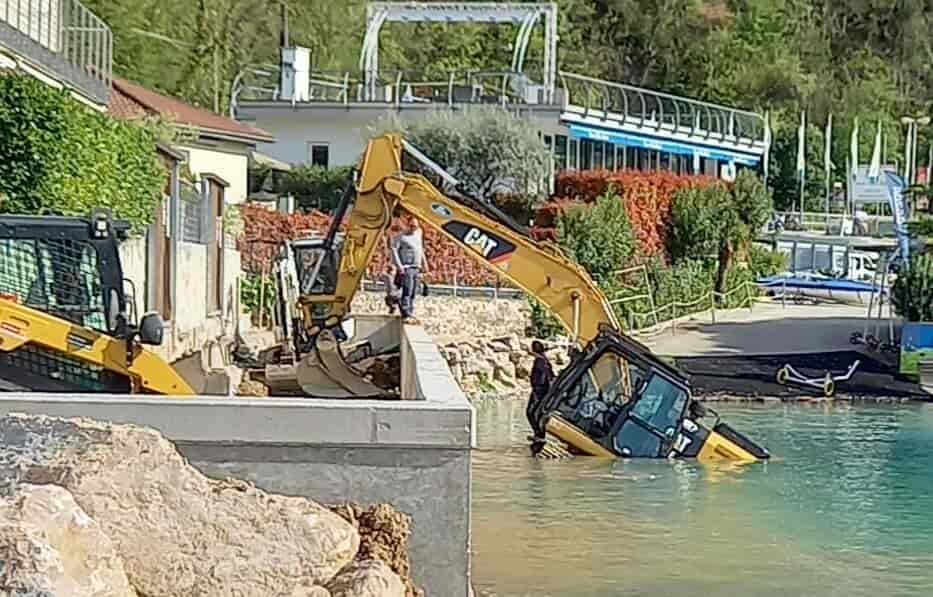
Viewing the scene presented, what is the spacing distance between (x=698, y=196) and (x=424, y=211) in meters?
26.8

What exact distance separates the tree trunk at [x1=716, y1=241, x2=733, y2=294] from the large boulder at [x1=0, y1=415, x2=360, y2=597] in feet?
138

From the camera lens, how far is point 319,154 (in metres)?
54.2

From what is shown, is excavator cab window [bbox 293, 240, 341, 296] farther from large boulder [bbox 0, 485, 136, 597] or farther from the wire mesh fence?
large boulder [bbox 0, 485, 136, 597]

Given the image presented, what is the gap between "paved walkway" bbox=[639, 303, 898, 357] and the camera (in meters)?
39.4

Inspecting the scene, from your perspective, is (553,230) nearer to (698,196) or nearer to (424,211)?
(698,196)

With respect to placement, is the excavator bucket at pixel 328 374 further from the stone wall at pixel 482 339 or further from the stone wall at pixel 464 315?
the stone wall at pixel 464 315

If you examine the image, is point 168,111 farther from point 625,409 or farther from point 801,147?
point 801,147

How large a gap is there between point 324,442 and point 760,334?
34.6m

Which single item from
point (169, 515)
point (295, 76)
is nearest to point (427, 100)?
point (295, 76)

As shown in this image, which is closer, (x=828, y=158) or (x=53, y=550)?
(x=53, y=550)

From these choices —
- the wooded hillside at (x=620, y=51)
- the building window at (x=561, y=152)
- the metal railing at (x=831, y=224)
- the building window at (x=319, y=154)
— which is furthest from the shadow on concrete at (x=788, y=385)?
the metal railing at (x=831, y=224)

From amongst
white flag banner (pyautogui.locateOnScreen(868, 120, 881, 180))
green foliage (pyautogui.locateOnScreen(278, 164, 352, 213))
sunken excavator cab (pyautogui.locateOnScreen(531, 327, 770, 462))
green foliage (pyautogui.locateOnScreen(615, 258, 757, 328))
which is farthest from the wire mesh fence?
white flag banner (pyautogui.locateOnScreen(868, 120, 881, 180))

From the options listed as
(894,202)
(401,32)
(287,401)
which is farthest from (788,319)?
(287,401)

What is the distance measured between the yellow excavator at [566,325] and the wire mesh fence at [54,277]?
9292 millimetres
